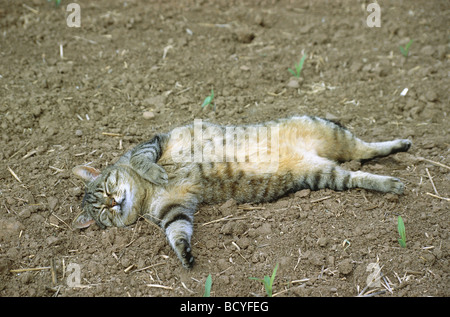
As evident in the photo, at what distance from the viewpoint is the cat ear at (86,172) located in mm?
4023

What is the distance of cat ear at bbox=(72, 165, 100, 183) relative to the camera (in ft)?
13.2

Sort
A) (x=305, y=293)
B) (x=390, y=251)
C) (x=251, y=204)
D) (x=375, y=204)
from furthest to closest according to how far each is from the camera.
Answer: (x=251, y=204) → (x=375, y=204) → (x=390, y=251) → (x=305, y=293)

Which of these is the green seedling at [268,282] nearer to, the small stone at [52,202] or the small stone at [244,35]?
the small stone at [52,202]

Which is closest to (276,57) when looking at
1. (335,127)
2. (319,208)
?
(335,127)

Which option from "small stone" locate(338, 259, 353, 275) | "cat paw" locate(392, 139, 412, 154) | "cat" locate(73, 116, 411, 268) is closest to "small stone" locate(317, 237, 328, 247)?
"small stone" locate(338, 259, 353, 275)

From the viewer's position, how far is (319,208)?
12.5ft

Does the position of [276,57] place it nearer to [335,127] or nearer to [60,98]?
[335,127]

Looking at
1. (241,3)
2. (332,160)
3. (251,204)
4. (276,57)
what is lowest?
(251,204)

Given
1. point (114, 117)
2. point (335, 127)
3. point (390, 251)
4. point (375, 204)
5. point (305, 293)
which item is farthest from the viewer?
point (114, 117)

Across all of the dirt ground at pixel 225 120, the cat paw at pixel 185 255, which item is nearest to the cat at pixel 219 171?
the dirt ground at pixel 225 120

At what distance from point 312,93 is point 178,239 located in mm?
2850

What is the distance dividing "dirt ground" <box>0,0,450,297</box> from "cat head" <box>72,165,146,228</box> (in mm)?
128

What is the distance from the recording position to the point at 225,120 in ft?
16.3

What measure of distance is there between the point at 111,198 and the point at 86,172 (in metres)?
0.43
